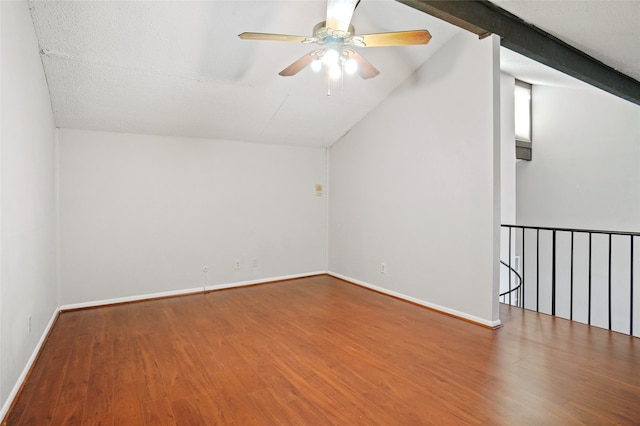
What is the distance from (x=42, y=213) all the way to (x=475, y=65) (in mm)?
4213

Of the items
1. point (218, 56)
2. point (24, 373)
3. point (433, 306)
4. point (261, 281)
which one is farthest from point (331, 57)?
point (261, 281)

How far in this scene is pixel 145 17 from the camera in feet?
8.96

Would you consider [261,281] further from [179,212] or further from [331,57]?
[331,57]

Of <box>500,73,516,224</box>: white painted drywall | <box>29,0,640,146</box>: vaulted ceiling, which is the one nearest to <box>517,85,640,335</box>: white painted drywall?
<box>500,73,516,224</box>: white painted drywall

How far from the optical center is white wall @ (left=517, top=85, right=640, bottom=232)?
5234 mm

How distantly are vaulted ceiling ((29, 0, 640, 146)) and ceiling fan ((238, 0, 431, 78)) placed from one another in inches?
23.9

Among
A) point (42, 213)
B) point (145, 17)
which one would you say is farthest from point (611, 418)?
point (42, 213)

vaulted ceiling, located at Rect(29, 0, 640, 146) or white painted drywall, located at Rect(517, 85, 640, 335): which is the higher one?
vaulted ceiling, located at Rect(29, 0, 640, 146)

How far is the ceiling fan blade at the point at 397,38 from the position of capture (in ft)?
8.05

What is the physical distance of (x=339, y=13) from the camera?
226cm

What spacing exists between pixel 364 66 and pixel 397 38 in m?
0.45

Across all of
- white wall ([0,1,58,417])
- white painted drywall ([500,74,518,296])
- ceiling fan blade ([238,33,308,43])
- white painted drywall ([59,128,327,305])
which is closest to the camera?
white wall ([0,1,58,417])

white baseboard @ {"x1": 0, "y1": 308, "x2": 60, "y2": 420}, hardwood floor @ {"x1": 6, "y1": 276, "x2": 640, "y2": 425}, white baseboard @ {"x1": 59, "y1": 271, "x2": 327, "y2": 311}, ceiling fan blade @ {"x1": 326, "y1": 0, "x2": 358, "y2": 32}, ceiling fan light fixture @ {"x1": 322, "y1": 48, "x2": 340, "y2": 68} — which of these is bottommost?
hardwood floor @ {"x1": 6, "y1": 276, "x2": 640, "y2": 425}

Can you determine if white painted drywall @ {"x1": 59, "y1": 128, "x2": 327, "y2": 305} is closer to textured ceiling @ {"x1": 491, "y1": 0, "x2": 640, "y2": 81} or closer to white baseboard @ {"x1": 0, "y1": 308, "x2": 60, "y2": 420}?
white baseboard @ {"x1": 0, "y1": 308, "x2": 60, "y2": 420}
